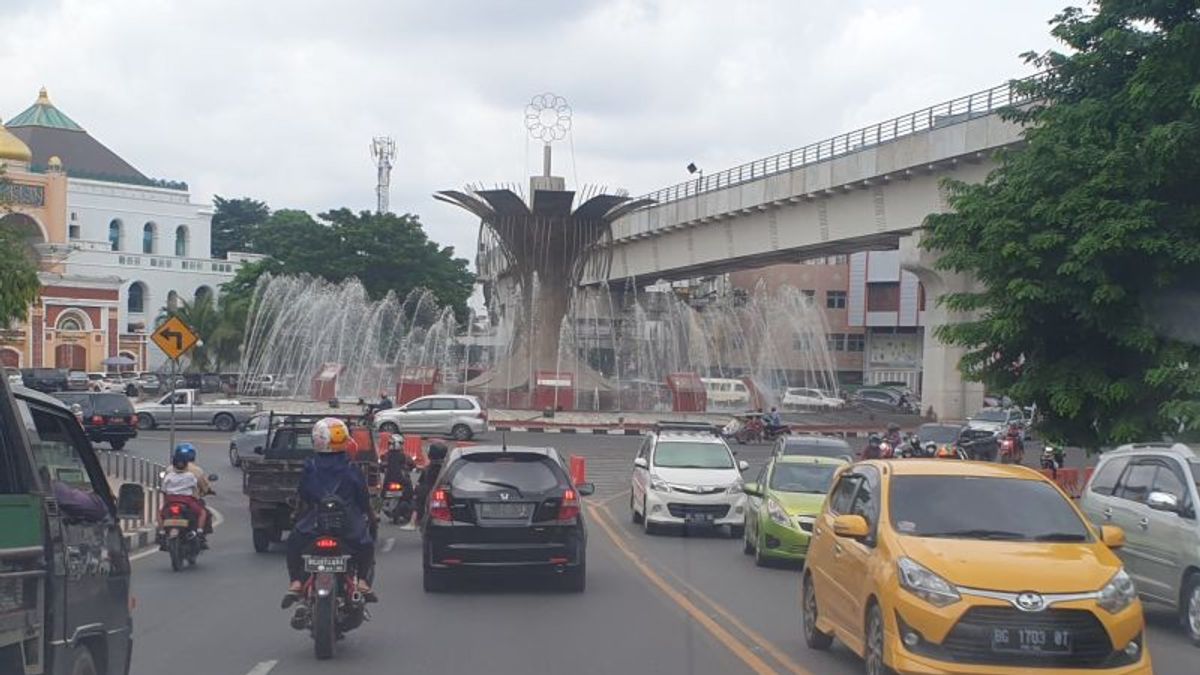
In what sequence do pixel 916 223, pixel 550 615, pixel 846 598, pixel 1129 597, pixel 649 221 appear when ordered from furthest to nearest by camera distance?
pixel 649 221 < pixel 916 223 < pixel 550 615 < pixel 846 598 < pixel 1129 597

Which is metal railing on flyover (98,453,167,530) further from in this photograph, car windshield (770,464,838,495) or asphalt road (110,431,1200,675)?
car windshield (770,464,838,495)

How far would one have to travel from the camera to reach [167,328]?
87.8 ft

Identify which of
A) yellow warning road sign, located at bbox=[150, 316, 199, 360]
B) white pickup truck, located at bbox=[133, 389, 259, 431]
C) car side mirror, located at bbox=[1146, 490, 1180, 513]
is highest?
yellow warning road sign, located at bbox=[150, 316, 199, 360]

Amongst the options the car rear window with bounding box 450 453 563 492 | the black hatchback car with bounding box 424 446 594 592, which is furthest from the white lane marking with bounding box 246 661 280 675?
the car rear window with bounding box 450 453 563 492

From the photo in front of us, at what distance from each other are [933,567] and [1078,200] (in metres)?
11.2

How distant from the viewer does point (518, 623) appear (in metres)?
13.2

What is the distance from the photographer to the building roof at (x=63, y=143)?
10000cm

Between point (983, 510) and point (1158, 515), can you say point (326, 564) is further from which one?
point (1158, 515)

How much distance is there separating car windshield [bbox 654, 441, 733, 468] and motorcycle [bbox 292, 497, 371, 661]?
1233cm

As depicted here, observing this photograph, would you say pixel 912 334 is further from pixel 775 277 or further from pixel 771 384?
pixel 771 384

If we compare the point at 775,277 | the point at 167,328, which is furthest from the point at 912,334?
the point at 167,328

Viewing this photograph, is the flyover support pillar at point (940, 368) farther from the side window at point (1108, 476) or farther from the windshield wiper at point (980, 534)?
the windshield wiper at point (980, 534)

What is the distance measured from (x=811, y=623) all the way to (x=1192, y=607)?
3.93 meters

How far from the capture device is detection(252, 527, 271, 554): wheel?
19714 mm
